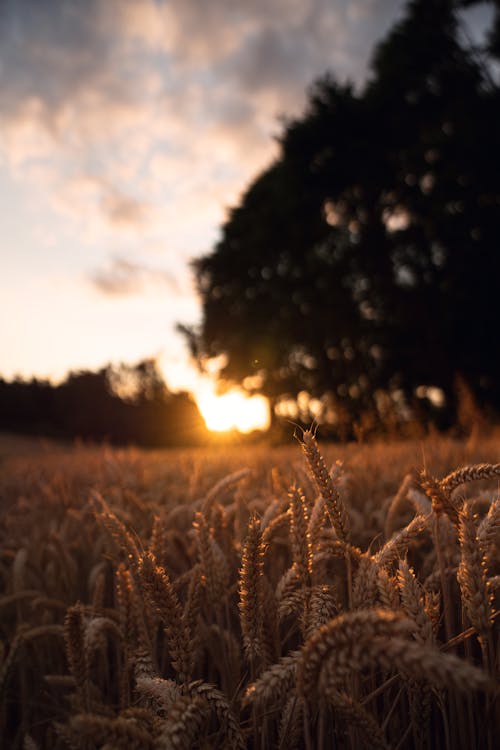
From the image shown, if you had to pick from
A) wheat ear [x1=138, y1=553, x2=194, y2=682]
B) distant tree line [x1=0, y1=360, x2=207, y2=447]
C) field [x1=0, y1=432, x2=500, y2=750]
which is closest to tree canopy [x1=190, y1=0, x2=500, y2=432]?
distant tree line [x1=0, y1=360, x2=207, y2=447]

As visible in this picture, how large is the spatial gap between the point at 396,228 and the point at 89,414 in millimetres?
19067

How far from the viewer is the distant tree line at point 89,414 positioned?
2808cm

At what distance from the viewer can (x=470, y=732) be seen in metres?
0.96

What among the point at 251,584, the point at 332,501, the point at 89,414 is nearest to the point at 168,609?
the point at 251,584

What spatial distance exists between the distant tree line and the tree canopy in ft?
33.6

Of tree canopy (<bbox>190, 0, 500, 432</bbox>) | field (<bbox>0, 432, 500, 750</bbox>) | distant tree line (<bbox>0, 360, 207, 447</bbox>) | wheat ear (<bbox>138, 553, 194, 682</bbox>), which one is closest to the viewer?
field (<bbox>0, 432, 500, 750</bbox>)

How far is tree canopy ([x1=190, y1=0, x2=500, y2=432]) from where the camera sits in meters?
14.6

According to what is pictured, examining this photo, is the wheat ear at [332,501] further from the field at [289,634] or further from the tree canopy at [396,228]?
the tree canopy at [396,228]

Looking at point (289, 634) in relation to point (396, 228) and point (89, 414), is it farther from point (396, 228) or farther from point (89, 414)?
point (89, 414)

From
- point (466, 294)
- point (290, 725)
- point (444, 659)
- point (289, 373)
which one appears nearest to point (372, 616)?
point (444, 659)

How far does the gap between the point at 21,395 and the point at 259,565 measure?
100 ft

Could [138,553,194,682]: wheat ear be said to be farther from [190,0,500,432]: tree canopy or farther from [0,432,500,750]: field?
[190,0,500,432]: tree canopy

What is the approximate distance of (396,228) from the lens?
1716 cm

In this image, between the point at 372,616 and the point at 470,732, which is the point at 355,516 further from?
the point at 372,616
